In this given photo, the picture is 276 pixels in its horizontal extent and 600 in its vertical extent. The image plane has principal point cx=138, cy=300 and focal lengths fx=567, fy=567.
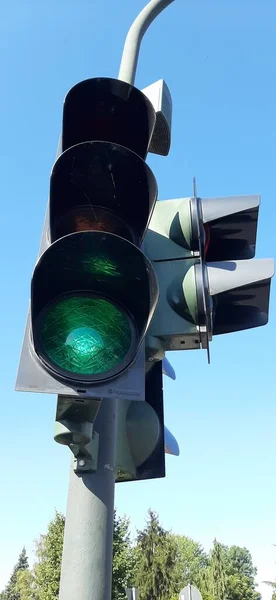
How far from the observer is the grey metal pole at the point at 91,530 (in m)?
2.06

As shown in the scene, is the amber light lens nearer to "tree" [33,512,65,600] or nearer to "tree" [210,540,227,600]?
"tree" [33,512,65,600]

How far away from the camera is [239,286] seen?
2668 millimetres

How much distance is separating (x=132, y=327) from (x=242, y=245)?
1.28 meters

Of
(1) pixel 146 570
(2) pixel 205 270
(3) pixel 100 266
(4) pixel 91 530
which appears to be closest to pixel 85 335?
(3) pixel 100 266

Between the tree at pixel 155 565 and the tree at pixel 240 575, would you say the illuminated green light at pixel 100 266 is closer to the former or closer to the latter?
the tree at pixel 155 565

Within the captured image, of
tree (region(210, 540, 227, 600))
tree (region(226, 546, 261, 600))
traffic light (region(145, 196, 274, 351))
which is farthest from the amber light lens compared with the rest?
tree (region(226, 546, 261, 600))

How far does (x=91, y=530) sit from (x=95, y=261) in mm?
1015

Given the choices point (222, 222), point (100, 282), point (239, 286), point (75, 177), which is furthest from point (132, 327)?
point (222, 222)

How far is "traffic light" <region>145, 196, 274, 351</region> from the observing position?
267 cm

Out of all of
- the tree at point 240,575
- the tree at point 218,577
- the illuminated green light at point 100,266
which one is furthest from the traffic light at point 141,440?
the tree at point 240,575

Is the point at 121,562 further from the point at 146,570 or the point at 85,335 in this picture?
the point at 85,335

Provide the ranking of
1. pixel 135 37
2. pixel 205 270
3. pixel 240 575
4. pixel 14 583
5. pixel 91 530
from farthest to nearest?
pixel 14 583 → pixel 240 575 → pixel 135 37 → pixel 205 270 → pixel 91 530

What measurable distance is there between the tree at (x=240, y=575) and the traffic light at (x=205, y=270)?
181 feet

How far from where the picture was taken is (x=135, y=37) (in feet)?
10.2
